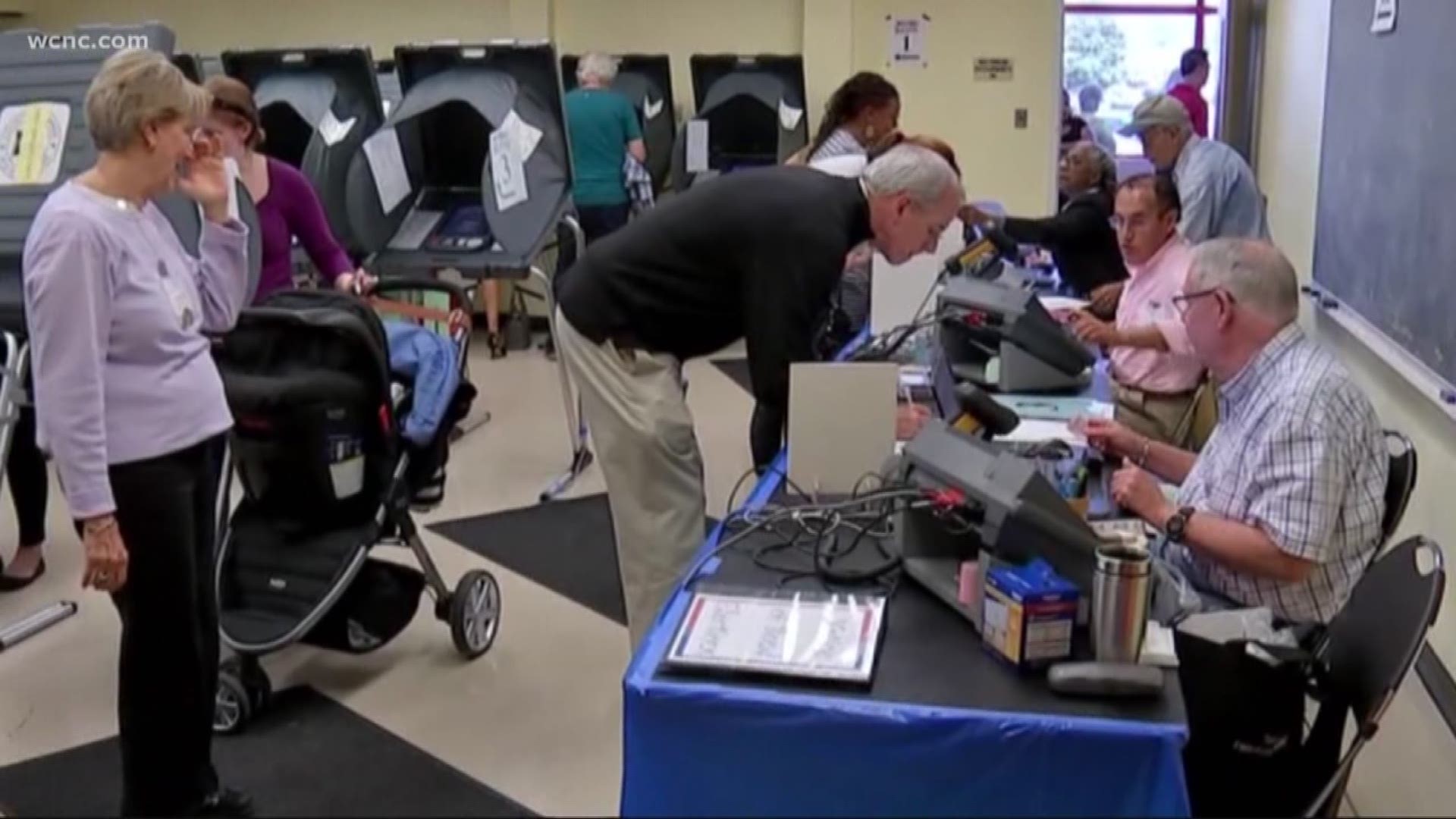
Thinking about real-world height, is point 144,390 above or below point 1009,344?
above

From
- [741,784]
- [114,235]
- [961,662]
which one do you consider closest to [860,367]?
[961,662]

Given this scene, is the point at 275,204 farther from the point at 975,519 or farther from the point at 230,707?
the point at 975,519

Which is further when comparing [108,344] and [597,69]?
[597,69]

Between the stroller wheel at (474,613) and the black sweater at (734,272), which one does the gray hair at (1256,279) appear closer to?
the black sweater at (734,272)

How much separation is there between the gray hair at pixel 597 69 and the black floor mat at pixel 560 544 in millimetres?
3230

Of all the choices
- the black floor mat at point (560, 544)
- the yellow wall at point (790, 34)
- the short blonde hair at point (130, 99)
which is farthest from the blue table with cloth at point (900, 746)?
the yellow wall at point (790, 34)

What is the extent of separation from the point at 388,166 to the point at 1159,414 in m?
3.08

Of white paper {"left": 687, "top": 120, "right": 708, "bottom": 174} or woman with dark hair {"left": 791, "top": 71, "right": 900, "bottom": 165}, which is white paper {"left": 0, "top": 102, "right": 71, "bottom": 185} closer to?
woman with dark hair {"left": 791, "top": 71, "right": 900, "bottom": 165}

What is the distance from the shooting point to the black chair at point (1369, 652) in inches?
67.7

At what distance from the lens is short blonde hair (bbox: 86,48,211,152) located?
84.5 inches

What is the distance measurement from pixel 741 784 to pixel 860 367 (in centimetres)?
96

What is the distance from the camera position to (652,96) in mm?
8055

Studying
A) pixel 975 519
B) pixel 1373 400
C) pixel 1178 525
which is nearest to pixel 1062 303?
pixel 1373 400

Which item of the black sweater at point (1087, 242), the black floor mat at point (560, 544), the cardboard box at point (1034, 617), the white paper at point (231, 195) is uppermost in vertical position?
the white paper at point (231, 195)
